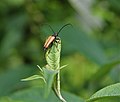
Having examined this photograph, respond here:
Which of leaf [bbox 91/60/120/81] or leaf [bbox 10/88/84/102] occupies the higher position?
leaf [bbox 10/88/84/102]

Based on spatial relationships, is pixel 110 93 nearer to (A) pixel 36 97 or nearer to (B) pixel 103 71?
(A) pixel 36 97

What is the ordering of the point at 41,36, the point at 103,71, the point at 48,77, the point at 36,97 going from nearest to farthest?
the point at 48,77
the point at 36,97
the point at 103,71
the point at 41,36

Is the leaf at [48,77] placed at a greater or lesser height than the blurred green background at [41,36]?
greater

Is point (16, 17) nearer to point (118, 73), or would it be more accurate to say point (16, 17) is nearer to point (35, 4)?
point (35, 4)

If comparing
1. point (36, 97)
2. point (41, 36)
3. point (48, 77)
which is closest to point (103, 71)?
point (36, 97)

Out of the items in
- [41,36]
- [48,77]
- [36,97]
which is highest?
[48,77]

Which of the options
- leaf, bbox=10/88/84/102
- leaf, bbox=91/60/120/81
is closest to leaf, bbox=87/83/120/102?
leaf, bbox=10/88/84/102

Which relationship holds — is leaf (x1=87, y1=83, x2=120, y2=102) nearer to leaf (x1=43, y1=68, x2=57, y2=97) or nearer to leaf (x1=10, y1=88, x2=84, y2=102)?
leaf (x1=43, y1=68, x2=57, y2=97)

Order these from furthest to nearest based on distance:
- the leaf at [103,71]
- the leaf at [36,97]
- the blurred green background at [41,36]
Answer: the blurred green background at [41,36], the leaf at [103,71], the leaf at [36,97]

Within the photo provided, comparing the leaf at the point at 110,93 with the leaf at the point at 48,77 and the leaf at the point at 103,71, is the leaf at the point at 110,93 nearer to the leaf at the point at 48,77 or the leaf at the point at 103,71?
the leaf at the point at 48,77

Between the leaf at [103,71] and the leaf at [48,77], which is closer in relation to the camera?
the leaf at [48,77]

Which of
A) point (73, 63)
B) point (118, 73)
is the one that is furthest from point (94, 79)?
point (73, 63)

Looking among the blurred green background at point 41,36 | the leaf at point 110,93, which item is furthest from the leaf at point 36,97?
the blurred green background at point 41,36
